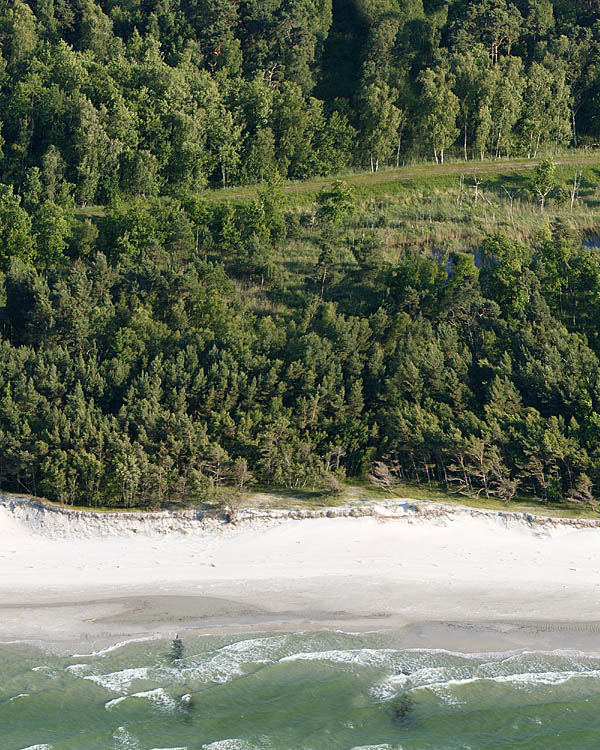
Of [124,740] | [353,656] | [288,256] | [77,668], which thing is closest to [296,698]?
[353,656]

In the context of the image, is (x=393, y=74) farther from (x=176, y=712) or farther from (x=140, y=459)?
(x=176, y=712)

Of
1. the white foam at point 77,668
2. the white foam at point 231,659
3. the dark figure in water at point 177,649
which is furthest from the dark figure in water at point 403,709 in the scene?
the white foam at point 77,668

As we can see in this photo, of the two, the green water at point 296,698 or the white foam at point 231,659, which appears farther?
the white foam at point 231,659

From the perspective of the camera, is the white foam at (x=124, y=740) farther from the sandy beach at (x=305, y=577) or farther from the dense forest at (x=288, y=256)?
the dense forest at (x=288, y=256)

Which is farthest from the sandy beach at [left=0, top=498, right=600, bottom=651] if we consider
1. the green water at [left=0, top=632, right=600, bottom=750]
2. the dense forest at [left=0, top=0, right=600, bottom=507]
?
the dense forest at [left=0, top=0, right=600, bottom=507]

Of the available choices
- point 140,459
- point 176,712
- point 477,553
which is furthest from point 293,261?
point 176,712

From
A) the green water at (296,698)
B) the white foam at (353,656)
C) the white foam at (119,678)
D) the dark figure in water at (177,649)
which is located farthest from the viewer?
the dark figure in water at (177,649)

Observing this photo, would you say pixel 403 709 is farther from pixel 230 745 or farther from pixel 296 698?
pixel 230 745
